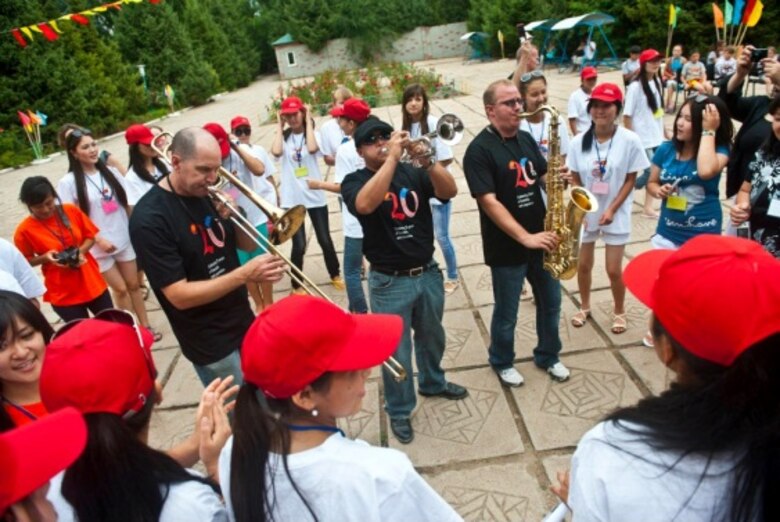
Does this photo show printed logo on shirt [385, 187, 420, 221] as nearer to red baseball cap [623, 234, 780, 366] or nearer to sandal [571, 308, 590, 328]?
red baseball cap [623, 234, 780, 366]

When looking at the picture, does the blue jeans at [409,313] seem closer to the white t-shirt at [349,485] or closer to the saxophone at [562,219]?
the saxophone at [562,219]

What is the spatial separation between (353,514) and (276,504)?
0.80ft

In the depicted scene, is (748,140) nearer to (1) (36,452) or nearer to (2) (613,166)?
(2) (613,166)

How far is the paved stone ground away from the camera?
10.8 feet

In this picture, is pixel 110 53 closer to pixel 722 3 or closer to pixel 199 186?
pixel 199 186

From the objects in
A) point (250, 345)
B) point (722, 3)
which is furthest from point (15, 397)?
point (722, 3)

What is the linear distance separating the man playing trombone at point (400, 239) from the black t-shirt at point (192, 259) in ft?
2.96

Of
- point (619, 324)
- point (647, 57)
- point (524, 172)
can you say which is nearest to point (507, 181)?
point (524, 172)

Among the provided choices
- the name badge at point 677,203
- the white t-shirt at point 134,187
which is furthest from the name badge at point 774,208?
the white t-shirt at point 134,187

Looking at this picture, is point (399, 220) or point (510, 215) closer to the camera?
point (399, 220)

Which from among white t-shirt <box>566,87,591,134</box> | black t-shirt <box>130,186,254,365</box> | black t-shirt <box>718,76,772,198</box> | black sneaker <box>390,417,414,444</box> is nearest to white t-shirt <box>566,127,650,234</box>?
black t-shirt <box>718,76,772,198</box>

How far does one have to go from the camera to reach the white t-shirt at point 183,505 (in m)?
1.60

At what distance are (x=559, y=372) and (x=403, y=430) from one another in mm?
1391

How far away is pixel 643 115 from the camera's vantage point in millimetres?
7242
